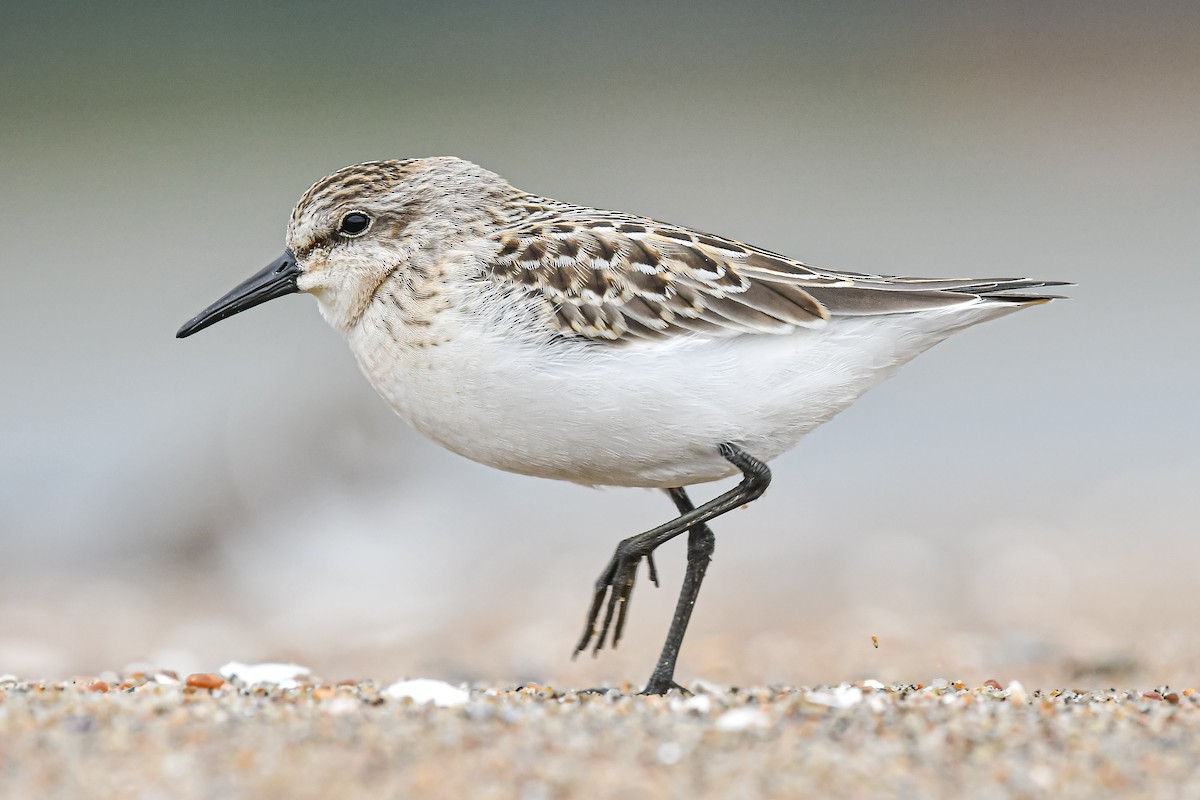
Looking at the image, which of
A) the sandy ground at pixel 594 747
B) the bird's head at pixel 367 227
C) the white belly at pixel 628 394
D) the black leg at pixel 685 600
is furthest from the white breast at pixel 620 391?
the sandy ground at pixel 594 747

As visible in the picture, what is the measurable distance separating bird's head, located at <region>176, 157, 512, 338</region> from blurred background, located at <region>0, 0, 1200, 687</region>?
2.04 m

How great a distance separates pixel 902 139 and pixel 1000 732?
14359 mm

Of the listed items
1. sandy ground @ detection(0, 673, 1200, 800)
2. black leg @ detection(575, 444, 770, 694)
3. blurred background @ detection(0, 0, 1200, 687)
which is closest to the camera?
sandy ground @ detection(0, 673, 1200, 800)

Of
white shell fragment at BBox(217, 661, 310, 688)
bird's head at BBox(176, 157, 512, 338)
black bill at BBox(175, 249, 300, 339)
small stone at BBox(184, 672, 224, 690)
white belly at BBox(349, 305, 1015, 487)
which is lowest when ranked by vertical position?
white shell fragment at BBox(217, 661, 310, 688)

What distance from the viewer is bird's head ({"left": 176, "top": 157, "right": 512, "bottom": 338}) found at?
16.9 feet

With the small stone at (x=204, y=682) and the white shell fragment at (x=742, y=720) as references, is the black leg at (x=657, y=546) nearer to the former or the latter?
the white shell fragment at (x=742, y=720)

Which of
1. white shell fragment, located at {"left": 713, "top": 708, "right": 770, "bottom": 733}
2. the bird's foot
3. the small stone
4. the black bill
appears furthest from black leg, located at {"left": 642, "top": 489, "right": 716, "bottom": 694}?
the black bill

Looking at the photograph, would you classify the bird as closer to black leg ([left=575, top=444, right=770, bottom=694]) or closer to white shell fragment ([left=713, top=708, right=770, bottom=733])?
black leg ([left=575, top=444, right=770, bottom=694])

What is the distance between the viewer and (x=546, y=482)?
10672 millimetres

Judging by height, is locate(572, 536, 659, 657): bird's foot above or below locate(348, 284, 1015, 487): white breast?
below

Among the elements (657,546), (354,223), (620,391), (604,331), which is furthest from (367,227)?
(657,546)

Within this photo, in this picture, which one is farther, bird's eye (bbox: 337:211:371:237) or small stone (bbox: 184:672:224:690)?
bird's eye (bbox: 337:211:371:237)

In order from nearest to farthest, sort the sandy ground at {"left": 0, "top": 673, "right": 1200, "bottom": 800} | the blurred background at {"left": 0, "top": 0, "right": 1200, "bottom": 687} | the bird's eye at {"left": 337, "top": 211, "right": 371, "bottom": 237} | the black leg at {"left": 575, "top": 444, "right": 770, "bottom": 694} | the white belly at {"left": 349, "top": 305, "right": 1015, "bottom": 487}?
the sandy ground at {"left": 0, "top": 673, "right": 1200, "bottom": 800}, the white belly at {"left": 349, "top": 305, "right": 1015, "bottom": 487}, the black leg at {"left": 575, "top": 444, "right": 770, "bottom": 694}, the bird's eye at {"left": 337, "top": 211, "right": 371, "bottom": 237}, the blurred background at {"left": 0, "top": 0, "right": 1200, "bottom": 687}

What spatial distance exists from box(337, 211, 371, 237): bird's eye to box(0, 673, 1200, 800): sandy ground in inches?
69.7
